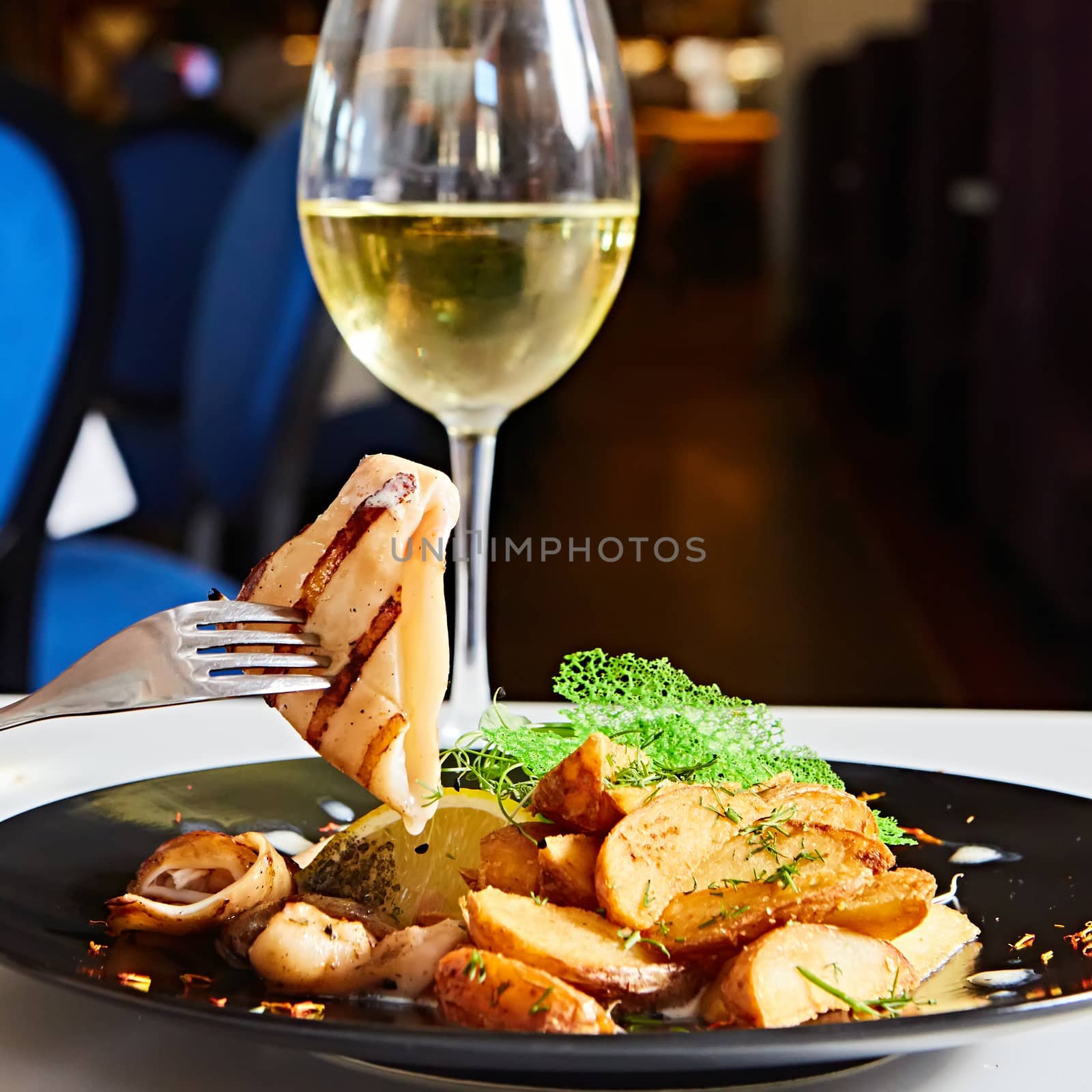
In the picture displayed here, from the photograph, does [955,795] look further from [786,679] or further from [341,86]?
[786,679]

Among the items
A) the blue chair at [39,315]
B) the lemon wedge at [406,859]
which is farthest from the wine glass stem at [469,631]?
the blue chair at [39,315]

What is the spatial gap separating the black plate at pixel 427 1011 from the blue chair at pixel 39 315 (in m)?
0.90

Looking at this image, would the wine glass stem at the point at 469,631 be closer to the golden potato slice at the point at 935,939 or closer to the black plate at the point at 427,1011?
the black plate at the point at 427,1011

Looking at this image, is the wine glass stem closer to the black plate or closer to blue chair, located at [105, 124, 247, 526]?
the black plate

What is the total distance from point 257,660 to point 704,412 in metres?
6.51

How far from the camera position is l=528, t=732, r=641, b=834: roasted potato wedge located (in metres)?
0.51

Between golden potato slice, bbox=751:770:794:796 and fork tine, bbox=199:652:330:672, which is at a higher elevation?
fork tine, bbox=199:652:330:672

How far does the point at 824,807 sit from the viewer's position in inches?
20.2

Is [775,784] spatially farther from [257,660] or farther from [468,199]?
[468,199]

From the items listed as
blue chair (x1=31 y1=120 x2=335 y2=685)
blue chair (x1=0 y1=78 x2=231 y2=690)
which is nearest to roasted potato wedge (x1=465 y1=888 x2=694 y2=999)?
blue chair (x1=0 y1=78 x2=231 y2=690)

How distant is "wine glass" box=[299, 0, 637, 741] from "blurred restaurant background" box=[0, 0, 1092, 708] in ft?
0.47

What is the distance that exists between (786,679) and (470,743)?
2441 mm

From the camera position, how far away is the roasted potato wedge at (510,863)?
50cm

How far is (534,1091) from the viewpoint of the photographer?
416 mm
